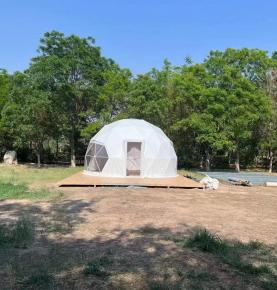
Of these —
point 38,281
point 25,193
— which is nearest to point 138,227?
point 38,281

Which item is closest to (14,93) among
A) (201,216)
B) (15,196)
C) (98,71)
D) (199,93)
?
(98,71)

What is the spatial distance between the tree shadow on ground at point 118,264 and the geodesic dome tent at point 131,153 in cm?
1095

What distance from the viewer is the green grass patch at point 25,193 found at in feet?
42.3

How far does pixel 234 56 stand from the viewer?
27.6 metres

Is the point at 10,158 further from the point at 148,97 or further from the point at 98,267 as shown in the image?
the point at 98,267

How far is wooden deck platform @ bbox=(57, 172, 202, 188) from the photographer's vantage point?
16.6 metres

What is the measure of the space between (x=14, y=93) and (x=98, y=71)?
5391 mm

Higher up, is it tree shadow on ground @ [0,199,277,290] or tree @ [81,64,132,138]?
tree @ [81,64,132,138]

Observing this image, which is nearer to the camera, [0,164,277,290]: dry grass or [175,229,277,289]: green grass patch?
[0,164,277,290]: dry grass

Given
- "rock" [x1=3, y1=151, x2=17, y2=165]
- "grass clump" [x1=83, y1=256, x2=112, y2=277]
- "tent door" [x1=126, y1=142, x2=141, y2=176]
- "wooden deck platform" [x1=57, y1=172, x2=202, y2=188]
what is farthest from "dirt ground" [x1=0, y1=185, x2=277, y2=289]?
"rock" [x1=3, y1=151, x2=17, y2=165]

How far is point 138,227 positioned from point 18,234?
2.51 meters

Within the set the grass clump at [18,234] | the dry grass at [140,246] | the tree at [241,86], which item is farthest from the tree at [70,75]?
the grass clump at [18,234]

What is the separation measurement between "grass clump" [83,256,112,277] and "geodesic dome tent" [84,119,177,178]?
13061mm

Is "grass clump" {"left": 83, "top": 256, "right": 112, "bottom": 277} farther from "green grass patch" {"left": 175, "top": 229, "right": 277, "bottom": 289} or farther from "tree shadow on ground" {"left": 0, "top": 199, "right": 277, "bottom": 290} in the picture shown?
"green grass patch" {"left": 175, "top": 229, "right": 277, "bottom": 289}
